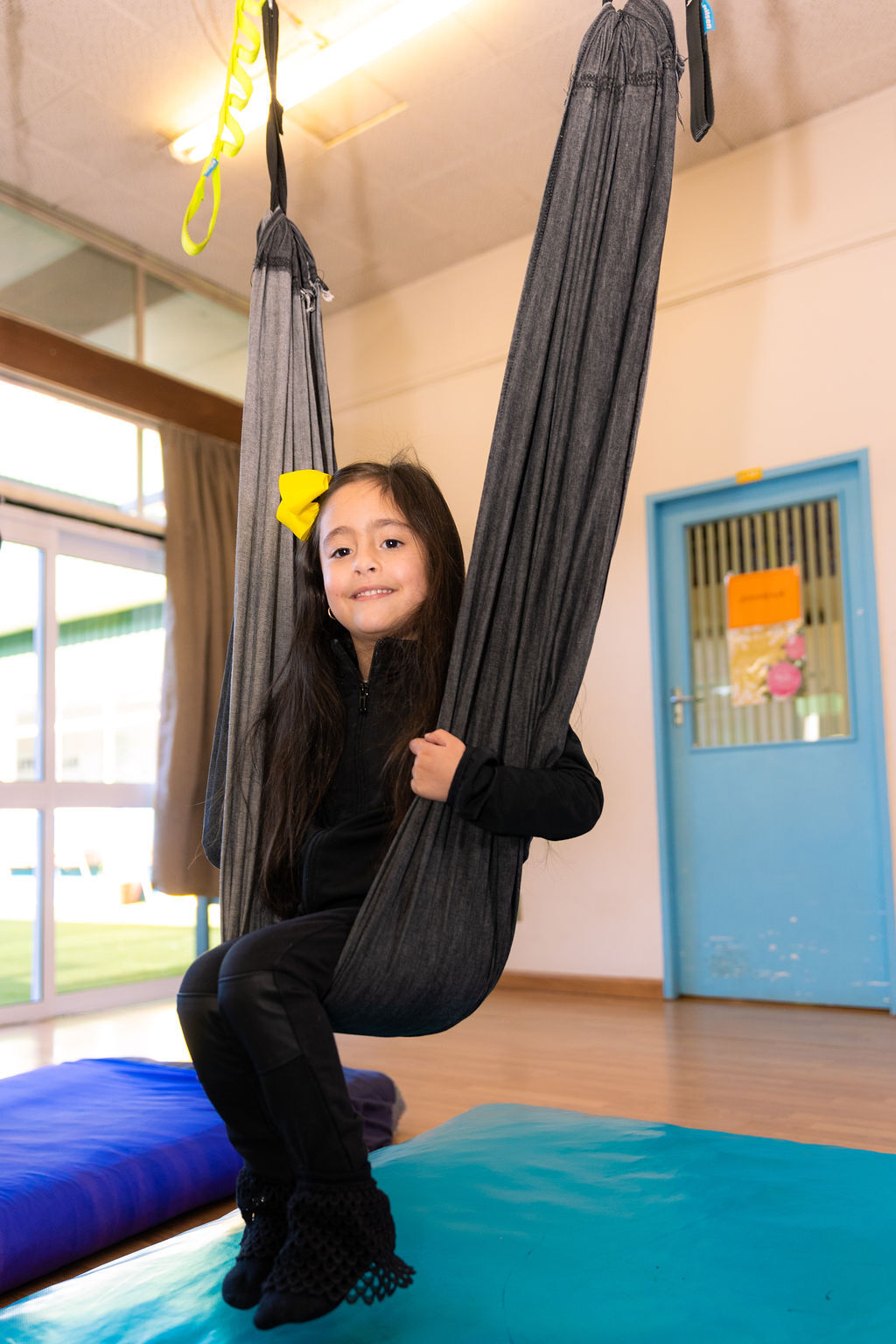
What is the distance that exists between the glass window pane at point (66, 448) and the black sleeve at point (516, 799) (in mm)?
3058

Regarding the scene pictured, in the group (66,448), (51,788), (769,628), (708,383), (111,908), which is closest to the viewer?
(769,628)

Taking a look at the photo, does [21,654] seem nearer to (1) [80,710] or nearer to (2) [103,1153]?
(1) [80,710]

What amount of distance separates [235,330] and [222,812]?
3592 millimetres

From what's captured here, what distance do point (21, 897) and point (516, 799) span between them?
3035 mm

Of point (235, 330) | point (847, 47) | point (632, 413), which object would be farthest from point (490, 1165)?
point (235, 330)

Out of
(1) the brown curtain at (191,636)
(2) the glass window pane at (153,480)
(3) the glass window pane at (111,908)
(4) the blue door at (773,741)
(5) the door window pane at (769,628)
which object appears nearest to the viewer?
(4) the blue door at (773,741)

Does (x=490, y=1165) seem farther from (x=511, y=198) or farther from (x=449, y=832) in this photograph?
(x=511, y=198)

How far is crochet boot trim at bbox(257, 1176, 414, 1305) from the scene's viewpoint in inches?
37.9

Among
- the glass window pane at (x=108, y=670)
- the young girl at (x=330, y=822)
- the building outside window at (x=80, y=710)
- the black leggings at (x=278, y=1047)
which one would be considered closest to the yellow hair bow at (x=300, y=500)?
the young girl at (x=330, y=822)

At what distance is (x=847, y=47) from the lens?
305 cm

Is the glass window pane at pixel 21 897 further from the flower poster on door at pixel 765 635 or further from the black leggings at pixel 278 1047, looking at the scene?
the black leggings at pixel 278 1047

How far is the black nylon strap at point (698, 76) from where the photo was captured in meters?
1.30

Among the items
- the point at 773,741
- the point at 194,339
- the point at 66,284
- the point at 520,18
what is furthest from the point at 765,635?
the point at 66,284

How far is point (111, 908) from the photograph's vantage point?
4016 millimetres
